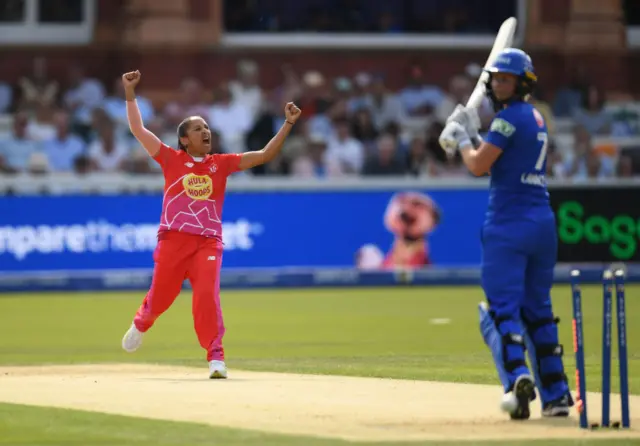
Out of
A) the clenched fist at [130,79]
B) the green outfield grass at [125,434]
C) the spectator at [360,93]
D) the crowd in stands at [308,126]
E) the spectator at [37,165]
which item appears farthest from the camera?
the spectator at [360,93]

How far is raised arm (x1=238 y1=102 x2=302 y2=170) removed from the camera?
35.7 feet

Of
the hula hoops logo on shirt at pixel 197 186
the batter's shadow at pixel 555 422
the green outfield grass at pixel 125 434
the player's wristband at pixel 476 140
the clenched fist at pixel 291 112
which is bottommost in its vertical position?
the batter's shadow at pixel 555 422

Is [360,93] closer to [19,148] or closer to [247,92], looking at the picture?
[247,92]

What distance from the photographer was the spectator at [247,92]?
24688mm

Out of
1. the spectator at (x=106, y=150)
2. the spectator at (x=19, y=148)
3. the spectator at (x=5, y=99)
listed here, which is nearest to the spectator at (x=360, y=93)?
the spectator at (x=106, y=150)

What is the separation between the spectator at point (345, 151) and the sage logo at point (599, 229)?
3.22 meters

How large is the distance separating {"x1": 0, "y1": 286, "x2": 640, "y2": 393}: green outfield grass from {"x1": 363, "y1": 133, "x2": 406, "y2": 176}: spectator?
1967 mm

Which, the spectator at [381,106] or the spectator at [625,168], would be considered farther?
the spectator at [381,106]

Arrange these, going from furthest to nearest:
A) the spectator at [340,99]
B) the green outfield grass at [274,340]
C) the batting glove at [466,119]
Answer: the spectator at [340,99] → the batting glove at [466,119] → the green outfield grass at [274,340]

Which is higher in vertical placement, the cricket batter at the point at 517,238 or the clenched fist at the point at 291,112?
the clenched fist at the point at 291,112

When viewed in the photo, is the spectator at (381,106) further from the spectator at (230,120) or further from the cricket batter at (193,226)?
the cricket batter at (193,226)

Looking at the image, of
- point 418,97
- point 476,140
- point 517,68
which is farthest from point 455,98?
point 517,68

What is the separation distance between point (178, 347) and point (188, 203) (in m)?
3.75

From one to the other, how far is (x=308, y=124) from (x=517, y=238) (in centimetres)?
1599
